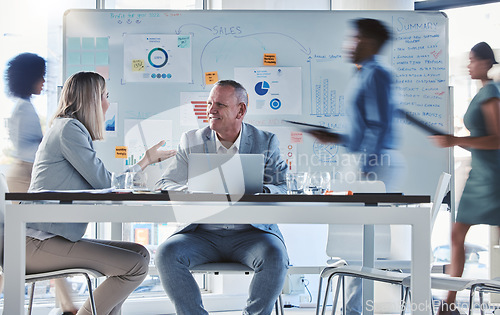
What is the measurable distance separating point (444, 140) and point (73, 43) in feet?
8.56

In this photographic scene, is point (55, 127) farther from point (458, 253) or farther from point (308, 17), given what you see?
point (458, 253)

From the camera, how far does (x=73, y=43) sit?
4.02 m

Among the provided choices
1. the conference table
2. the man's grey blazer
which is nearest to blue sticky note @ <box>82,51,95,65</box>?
the man's grey blazer

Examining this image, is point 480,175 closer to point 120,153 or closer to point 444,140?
point 444,140

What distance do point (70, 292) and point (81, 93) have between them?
5.18ft

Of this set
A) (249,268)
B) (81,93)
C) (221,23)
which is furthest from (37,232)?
(221,23)

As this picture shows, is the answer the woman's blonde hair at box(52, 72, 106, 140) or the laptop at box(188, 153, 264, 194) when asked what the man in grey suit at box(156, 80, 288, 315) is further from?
the woman's blonde hair at box(52, 72, 106, 140)

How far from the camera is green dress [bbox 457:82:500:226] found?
12.4 feet

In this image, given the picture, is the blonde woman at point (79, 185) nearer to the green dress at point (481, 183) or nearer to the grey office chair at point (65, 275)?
the grey office chair at point (65, 275)

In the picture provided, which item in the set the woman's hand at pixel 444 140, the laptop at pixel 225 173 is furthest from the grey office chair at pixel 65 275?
the woman's hand at pixel 444 140

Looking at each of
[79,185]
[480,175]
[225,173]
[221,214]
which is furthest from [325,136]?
[221,214]

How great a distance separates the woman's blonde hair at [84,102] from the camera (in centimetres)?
266

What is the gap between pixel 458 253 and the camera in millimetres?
3805

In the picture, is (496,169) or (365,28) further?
(365,28)
